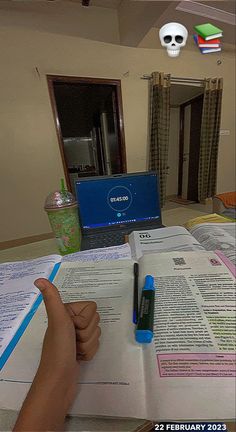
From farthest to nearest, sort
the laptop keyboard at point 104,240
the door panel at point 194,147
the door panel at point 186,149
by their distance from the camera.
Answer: the door panel at point 186,149 → the door panel at point 194,147 → the laptop keyboard at point 104,240

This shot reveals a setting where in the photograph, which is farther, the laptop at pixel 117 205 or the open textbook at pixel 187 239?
the laptop at pixel 117 205

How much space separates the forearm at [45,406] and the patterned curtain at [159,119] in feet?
7.75

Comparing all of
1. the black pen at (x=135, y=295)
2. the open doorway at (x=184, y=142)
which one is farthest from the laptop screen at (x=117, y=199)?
the open doorway at (x=184, y=142)

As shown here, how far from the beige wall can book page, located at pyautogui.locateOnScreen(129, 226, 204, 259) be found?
2040 millimetres

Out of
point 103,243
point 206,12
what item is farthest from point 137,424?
point 206,12

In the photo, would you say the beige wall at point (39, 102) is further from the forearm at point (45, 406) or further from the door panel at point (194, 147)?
the forearm at point (45, 406)

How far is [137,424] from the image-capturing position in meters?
0.20

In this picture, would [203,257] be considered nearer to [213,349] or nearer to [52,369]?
[213,349]

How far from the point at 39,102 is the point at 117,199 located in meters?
2.10

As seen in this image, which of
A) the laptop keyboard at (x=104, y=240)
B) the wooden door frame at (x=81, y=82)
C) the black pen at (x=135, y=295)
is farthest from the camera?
the wooden door frame at (x=81, y=82)

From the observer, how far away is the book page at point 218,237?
0.45 metres

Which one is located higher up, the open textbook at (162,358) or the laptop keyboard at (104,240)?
the open textbook at (162,358)

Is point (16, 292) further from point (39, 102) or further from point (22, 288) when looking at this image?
point (39, 102)

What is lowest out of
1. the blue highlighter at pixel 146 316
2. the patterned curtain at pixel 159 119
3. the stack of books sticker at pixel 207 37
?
the blue highlighter at pixel 146 316
